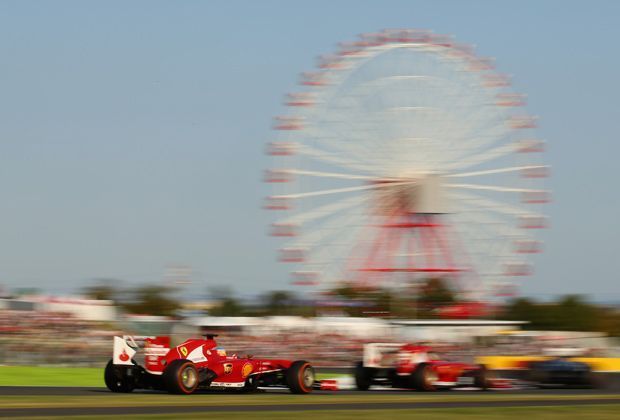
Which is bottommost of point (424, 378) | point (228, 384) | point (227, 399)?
point (227, 399)

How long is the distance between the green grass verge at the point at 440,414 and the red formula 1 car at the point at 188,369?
4.45 metres

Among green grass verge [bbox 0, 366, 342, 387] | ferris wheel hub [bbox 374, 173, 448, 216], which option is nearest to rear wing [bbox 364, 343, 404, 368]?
green grass verge [bbox 0, 366, 342, 387]

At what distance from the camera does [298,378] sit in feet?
70.8

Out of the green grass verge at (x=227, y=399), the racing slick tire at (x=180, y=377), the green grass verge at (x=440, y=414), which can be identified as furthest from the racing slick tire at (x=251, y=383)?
the green grass verge at (x=440, y=414)

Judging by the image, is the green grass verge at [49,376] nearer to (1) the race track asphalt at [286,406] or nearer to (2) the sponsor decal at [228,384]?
(1) the race track asphalt at [286,406]

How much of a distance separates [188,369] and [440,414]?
5.49 meters

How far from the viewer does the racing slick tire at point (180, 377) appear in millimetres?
19703

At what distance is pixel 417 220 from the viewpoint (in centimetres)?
4388

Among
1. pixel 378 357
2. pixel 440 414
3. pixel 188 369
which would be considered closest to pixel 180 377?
pixel 188 369

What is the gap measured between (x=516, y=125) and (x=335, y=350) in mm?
13387

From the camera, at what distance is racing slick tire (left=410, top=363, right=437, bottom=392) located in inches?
957

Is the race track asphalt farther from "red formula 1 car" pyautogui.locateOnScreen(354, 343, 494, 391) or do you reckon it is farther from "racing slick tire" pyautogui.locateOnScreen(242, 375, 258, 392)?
"red formula 1 car" pyautogui.locateOnScreen(354, 343, 494, 391)

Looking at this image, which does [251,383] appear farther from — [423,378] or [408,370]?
[408,370]

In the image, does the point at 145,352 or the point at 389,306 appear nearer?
the point at 145,352
